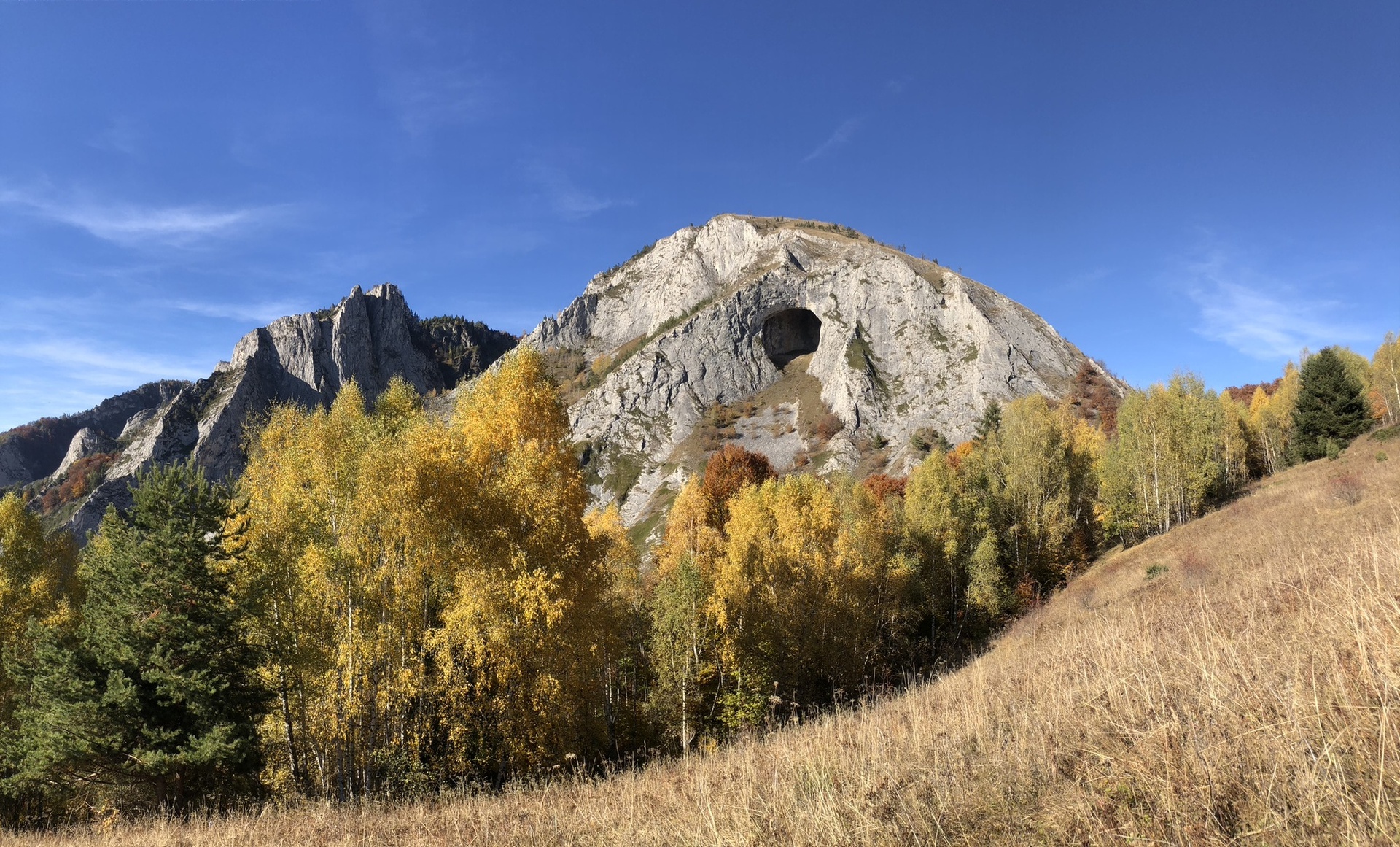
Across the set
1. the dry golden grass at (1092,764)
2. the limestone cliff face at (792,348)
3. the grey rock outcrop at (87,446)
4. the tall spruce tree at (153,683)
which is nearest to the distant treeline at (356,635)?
the tall spruce tree at (153,683)

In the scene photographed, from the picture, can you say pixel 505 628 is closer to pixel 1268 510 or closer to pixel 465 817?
pixel 465 817

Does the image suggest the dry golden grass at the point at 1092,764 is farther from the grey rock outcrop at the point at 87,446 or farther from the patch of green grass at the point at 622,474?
the grey rock outcrop at the point at 87,446

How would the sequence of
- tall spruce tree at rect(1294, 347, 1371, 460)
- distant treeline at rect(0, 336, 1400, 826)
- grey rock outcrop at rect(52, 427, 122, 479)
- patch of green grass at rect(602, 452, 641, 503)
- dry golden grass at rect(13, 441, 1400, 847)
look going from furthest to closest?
grey rock outcrop at rect(52, 427, 122, 479) → patch of green grass at rect(602, 452, 641, 503) → tall spruce tree at rect(1294, 347, 1371, 460) → distant treeline at rect(0, 336, 1400, 826) → dry golden grass at rect(13, 441, 1400, 847)

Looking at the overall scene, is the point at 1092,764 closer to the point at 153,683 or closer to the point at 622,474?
the point at 153,683

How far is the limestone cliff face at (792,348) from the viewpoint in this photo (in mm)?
107188

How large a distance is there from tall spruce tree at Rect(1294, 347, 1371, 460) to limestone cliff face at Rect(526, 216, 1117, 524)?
50938 millimetres

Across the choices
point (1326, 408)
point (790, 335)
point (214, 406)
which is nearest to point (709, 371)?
point (790, 335)

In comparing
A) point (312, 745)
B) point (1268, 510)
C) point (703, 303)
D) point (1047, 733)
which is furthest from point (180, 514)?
point (703, 303)

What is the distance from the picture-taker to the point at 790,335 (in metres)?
154

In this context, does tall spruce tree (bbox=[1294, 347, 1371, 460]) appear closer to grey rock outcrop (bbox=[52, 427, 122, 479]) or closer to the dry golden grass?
the dry golden grass

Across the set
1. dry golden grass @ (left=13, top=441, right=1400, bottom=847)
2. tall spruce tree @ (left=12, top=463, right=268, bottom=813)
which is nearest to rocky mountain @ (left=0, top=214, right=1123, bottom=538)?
dry golden grass @ (left=13, top=441, right=1400, bottom=847)

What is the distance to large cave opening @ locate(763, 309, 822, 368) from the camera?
149375 mm

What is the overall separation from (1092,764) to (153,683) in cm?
2033

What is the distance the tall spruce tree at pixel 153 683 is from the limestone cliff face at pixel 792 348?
89.2 meters
